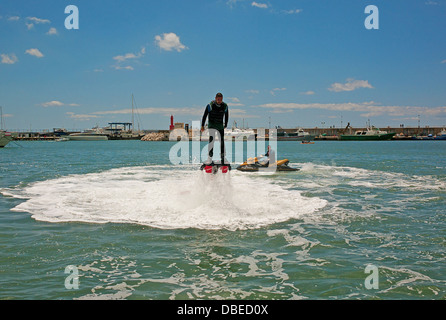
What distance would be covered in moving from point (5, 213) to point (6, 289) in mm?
7822

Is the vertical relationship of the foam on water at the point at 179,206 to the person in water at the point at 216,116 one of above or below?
below

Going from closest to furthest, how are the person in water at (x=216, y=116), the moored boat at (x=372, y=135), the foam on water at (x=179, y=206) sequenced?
the foam on water at (x=179, y=206), the person in water at (x=216, y=116), the moored boat at (x=372, y=135)

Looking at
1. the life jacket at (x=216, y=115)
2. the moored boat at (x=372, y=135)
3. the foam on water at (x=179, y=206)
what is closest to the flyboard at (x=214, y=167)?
the foam on water at (x=179, y=206)

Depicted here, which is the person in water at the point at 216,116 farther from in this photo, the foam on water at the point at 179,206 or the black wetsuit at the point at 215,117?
the foam on water at the point at 179,206

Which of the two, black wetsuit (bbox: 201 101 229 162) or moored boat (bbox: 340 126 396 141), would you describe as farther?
moored boat (bbox: 340 126 396 141)

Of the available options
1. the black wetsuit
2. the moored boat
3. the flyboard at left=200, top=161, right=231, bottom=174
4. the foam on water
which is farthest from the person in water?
the moored boat

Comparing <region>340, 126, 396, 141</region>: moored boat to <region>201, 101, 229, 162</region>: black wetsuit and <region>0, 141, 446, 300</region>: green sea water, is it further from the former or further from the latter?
<region>201, 101, 229, 162</region>: black wetsuit

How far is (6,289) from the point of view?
20.8 feet

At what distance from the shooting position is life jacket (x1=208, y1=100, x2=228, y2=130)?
12.3 meters

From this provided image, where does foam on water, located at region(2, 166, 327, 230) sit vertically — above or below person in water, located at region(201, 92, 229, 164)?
below

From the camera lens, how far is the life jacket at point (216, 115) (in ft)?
40.4

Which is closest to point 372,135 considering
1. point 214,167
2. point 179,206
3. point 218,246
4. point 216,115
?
point 214,167

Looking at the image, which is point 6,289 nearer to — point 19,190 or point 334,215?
point 334,215
